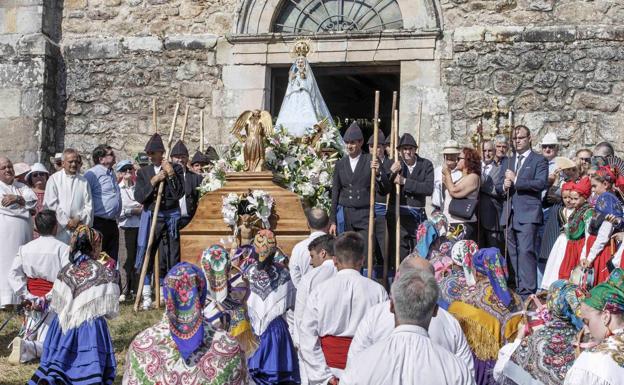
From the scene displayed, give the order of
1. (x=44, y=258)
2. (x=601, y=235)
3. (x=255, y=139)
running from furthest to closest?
1. (x=255, y=139)
2. (x=601, y=235)
3. (x=44, y=258)

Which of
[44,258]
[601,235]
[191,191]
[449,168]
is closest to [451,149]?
[449,168]

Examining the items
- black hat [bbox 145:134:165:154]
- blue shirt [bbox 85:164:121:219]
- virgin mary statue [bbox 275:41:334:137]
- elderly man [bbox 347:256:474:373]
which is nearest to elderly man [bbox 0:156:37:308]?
blue shirt [bbox 85:164:121:219]

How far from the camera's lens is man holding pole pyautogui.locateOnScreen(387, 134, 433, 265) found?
869 centimetres

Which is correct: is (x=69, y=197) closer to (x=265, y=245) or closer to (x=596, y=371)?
(x=265, y=245)

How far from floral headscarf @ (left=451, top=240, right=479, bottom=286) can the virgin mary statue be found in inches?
179

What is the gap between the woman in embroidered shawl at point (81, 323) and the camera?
Answer: 18.4 feet

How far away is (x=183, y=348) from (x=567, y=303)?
173 centimetres

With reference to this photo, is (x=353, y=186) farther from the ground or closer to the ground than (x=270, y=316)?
farther from the ground

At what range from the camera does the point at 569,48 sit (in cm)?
1104

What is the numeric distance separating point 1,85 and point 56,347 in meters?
7.99

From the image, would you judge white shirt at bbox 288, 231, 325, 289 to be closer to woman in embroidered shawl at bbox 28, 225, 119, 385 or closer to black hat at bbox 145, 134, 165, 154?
woman in embroidered shawl at bbox 28, 225, 119, 385

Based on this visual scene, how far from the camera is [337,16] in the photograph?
12117mm

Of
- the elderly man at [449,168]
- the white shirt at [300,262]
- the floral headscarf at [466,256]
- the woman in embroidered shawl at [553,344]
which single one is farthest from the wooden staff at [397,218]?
the woman in embroidered shawl at [553,344]

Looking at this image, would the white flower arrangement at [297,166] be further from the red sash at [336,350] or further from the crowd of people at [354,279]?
the red sash at [336,350]
